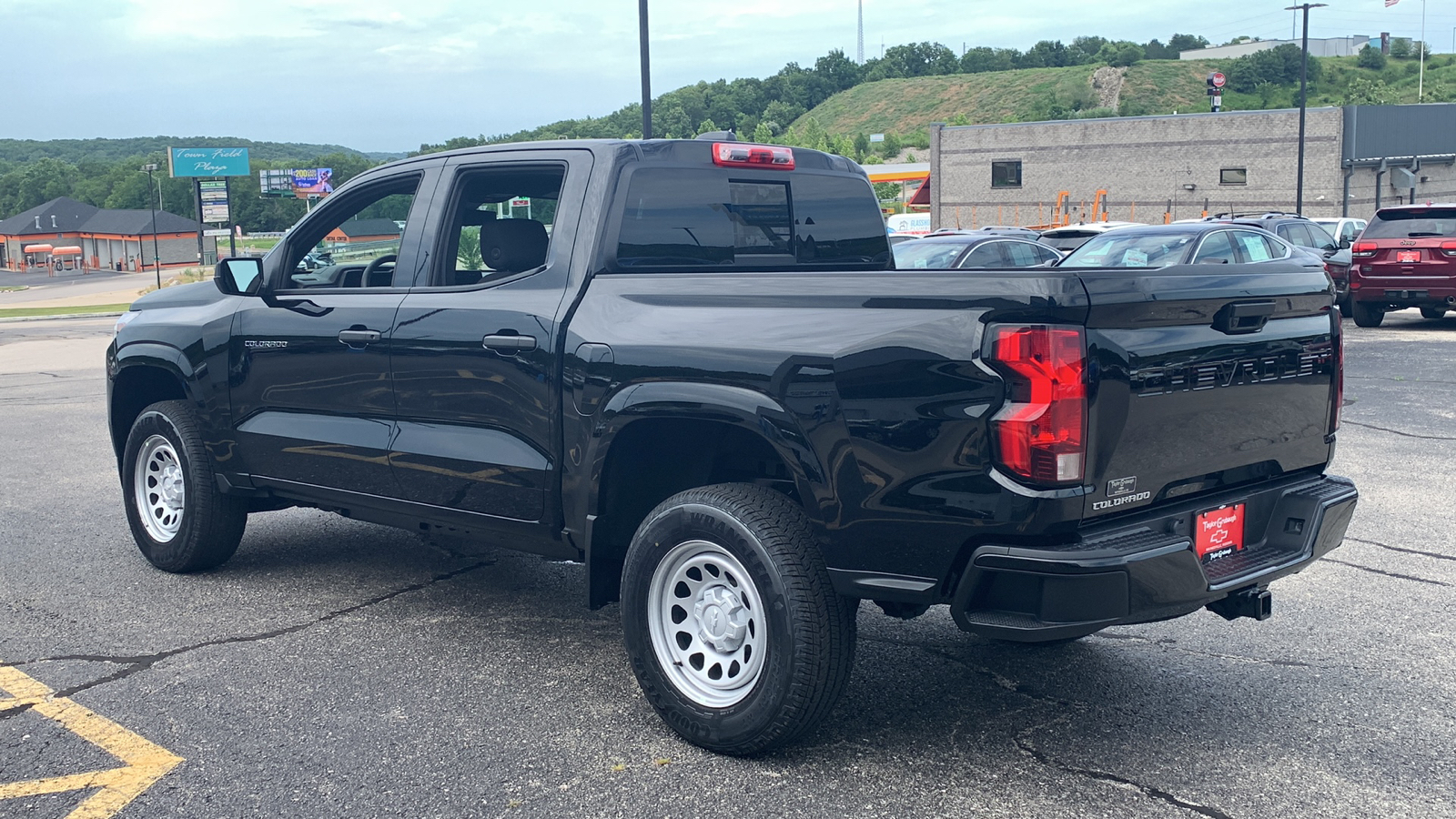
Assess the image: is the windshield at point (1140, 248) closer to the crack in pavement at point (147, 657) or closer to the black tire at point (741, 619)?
the crack in pavement at point (147, 657)

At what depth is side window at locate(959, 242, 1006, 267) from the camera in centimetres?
1611

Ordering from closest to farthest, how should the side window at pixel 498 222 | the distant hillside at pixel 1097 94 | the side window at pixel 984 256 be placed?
the side window at pixel 498 222 < the side window at pixel 984 256 < the distant hillside at pixel 1097 94

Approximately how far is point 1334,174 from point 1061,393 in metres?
59.6

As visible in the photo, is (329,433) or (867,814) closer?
(867,814)

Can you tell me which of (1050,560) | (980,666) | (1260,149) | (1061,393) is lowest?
(980,666)

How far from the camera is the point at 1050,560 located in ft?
10.5

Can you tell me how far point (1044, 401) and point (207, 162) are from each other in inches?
4251

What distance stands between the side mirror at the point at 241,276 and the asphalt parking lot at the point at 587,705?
1.40m

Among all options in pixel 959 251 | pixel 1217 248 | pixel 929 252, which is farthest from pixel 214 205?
pixel 1217 248

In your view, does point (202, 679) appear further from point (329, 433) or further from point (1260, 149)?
point (1260, 149)

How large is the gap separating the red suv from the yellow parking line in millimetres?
17921

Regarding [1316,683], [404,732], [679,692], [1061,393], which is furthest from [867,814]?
[1316,683]

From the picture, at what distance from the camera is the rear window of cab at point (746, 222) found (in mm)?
4469

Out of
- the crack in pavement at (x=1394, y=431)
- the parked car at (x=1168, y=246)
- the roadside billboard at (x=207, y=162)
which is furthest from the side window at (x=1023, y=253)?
the roadside billboard at (x=207, y=162)
